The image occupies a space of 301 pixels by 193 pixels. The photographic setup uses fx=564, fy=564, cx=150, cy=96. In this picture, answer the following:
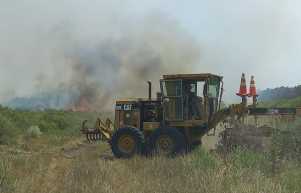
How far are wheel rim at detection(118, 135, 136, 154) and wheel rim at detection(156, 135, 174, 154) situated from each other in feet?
Result: 3.35

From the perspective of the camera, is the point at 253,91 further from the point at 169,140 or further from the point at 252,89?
the point at 169,140

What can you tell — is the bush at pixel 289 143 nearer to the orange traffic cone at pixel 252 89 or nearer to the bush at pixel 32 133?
the orange traffic cone at pixel 252 89

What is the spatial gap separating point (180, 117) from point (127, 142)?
6.87ft

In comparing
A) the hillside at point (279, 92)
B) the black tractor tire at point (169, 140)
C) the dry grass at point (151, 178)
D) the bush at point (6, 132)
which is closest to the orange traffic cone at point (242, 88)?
the black tractor tire at point (169, 140)

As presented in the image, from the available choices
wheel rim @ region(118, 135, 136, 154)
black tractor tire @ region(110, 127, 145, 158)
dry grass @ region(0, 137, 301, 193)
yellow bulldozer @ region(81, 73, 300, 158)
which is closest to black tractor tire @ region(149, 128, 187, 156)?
yellow bulldozer @ region(81, 73, 300, 158)

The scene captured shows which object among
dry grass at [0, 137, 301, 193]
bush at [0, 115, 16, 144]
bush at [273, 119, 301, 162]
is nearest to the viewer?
dry grass at [0, 137, 301, 193]

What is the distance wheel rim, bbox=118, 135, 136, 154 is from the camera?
18.9 metres

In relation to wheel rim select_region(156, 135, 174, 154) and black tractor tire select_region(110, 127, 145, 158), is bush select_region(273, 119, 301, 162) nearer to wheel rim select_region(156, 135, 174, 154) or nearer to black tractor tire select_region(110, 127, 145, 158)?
wheel rim select_region(156, 135, 174, 154)

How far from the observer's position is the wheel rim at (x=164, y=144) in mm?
18016

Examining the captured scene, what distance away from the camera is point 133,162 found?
15242 mm

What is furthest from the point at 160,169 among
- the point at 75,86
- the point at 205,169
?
the point at 75,86

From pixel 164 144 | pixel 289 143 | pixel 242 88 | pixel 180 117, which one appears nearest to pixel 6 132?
pixel 164 144

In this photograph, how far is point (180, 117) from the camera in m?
18.4

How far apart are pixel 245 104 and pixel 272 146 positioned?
4.06 meters
